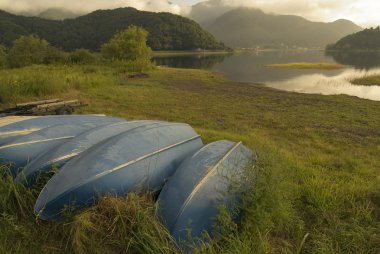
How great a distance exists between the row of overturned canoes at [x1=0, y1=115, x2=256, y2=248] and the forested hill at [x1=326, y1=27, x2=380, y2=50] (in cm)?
17474

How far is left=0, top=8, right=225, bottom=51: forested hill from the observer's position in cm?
11197

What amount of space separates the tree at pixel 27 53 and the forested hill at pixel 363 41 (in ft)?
521

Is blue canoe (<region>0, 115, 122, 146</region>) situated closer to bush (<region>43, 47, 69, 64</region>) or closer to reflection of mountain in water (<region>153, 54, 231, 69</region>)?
bush (<region>43, 47, 69, 64</region>)

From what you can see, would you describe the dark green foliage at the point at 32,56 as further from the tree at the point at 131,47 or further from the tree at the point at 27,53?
the tree at the point at 131,47

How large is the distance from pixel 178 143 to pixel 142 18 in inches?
6451

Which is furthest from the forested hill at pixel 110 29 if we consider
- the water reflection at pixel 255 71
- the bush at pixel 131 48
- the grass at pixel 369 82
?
the grass at pixel 369 82

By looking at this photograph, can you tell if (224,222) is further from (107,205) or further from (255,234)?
(107,205)

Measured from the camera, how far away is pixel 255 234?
3.14 meters

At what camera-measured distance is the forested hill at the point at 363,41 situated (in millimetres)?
146887

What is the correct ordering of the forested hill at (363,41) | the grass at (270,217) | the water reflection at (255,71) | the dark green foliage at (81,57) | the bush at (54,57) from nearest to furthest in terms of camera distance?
1. the grass at (270,217)
2. the bush at (54,57)
3. the dark green foliage at (81,57)
4. the water reflection at (255,71)
5. the forested hill at (363,41)

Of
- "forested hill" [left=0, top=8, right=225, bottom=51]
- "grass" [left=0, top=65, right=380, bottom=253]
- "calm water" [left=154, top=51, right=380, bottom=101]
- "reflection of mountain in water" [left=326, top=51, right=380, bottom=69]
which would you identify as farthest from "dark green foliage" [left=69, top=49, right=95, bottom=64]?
"forested hill" [left=0, top=8, right=225, bottom=51]

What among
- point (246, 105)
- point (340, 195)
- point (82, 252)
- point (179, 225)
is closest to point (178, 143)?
point (179, 225)

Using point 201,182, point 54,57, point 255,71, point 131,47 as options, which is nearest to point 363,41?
point 255,71

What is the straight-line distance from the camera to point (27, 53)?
117 ft
